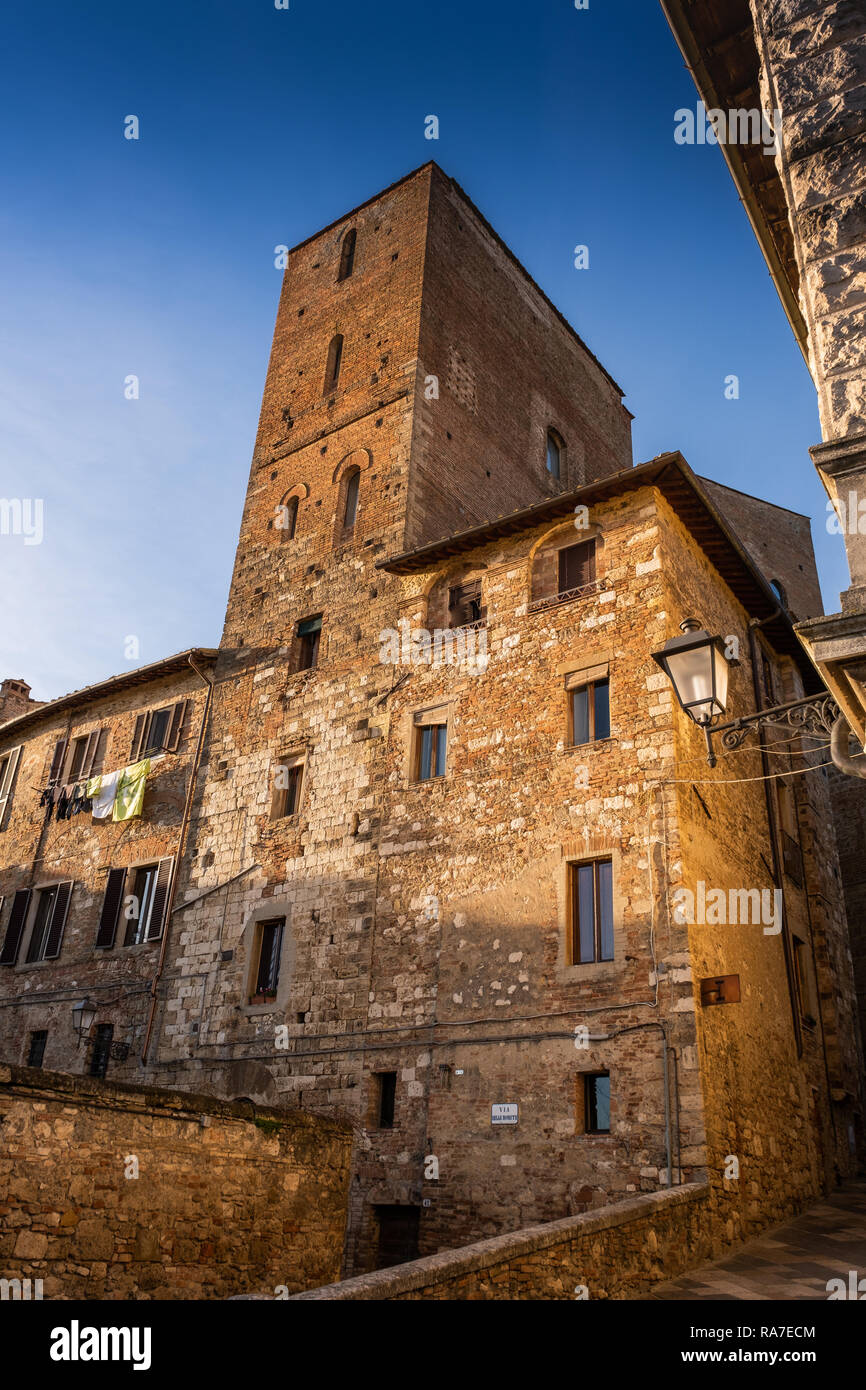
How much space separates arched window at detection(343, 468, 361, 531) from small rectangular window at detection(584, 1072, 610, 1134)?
10702mm

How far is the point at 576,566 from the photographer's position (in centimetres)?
1416

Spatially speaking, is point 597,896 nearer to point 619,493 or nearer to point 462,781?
point 462,781

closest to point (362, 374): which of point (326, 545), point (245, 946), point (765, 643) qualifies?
point (326, 545)

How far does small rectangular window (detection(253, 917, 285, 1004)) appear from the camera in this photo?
1454 cm

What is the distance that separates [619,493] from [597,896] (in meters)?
5.65

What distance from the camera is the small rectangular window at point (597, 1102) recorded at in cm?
1083

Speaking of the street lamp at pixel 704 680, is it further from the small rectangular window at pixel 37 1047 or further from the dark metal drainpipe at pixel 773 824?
the small rectangular window at pixel 37 1047

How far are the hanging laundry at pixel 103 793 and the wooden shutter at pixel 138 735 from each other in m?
0.44

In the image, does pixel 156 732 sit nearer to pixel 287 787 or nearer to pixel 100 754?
pixel 100 754

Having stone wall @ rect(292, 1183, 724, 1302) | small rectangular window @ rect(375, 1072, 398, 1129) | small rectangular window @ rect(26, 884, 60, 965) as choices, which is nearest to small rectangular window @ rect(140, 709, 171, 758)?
small rectangular window @ rect(26, 884, 60, 965)

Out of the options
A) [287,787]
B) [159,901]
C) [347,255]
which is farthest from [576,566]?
[347,255]

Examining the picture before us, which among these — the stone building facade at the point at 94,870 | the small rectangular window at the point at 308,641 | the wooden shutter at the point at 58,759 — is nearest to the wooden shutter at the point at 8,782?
the stone building facade at the point at 94,870

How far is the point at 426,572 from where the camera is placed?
15.9 meters
